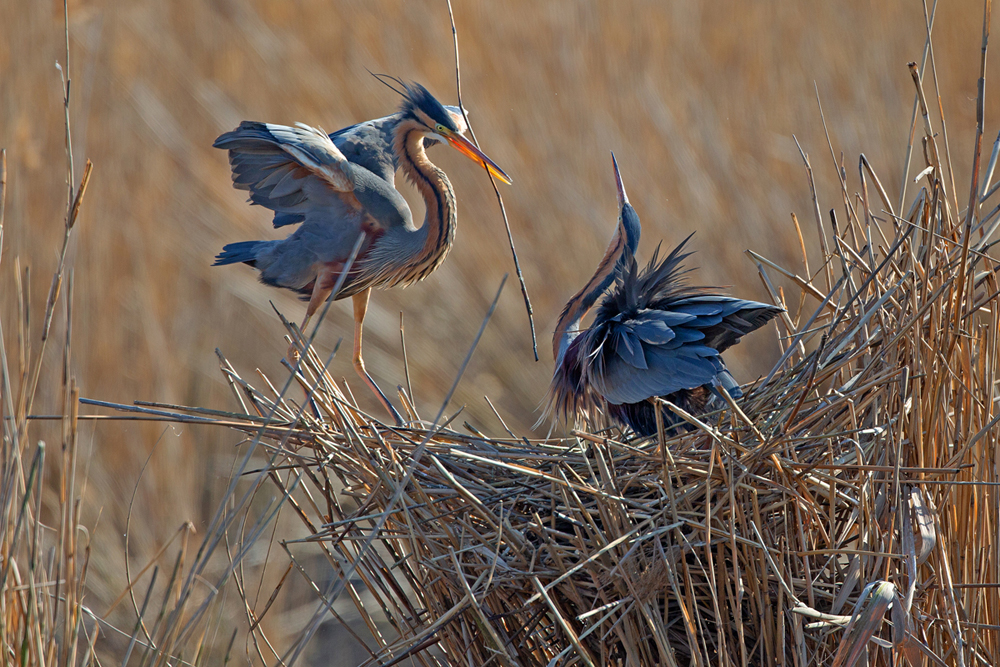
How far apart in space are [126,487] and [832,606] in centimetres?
350

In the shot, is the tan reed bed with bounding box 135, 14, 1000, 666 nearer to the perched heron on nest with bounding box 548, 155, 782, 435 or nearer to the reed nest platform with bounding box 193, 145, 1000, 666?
the reed nest platform with bounding box 193, 145, 1000, 666

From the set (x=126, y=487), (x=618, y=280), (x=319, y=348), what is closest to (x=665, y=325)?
(x=618, y=280)

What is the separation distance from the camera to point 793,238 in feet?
15.5

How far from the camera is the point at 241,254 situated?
82.7 inches

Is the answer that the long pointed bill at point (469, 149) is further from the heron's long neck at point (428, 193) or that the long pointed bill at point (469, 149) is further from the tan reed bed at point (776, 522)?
the tan reed bed at point (776, 522)

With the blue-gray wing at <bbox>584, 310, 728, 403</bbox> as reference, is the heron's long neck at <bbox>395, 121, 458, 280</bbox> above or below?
above

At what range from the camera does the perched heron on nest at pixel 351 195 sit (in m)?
1.95

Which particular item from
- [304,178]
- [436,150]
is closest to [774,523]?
[304,178]

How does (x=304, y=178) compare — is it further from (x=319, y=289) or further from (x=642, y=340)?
(x=642, y=340)

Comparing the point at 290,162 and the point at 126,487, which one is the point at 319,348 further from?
the point at 290,162

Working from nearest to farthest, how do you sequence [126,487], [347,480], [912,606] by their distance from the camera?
1. [912,606]
2. [347,480]
3. [126,487]

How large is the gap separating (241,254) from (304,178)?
9.4 inches

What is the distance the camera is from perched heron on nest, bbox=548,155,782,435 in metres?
2.03

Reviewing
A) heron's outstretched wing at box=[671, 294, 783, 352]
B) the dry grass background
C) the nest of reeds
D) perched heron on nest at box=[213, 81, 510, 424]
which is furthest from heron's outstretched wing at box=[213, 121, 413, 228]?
the dry grass background
